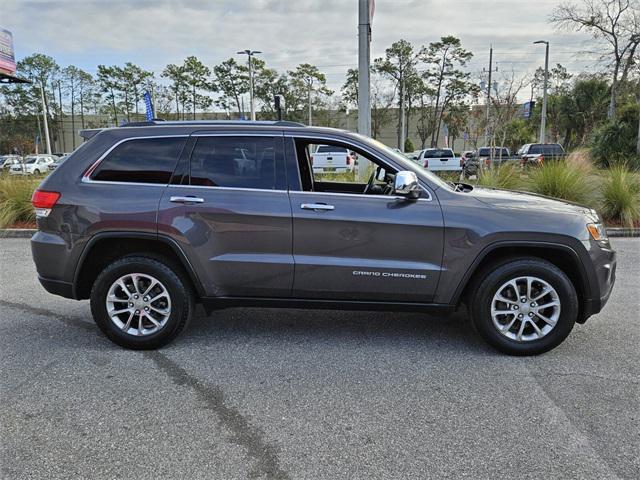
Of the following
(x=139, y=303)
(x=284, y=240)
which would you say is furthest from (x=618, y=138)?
(x=139, y=303)

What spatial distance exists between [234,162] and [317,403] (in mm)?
1985

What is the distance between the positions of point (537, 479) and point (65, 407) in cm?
280

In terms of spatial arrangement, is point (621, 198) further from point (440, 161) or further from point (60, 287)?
point (440, 161)

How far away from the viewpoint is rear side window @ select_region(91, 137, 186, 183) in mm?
3957

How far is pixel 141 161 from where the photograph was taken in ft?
13.1

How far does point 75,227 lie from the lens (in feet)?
12.8

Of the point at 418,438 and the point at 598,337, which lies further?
the point at 598,337

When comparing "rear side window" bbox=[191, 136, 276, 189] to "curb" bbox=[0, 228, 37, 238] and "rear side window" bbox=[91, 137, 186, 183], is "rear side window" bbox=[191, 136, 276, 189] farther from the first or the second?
"curb" bbox=[0, 228, 37, 238]

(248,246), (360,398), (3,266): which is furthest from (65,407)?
(3,266)

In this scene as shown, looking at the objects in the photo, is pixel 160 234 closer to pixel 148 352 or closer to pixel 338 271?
pixel 148 352

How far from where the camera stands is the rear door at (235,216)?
381cm

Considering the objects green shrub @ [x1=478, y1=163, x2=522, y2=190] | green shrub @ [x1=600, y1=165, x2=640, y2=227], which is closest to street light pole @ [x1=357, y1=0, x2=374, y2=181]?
green shrub @ [x1=478, y1=163, x2=522, y2=190]

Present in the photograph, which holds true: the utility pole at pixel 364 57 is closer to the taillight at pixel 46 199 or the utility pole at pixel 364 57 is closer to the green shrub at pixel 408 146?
the taillight at pixel 46 199

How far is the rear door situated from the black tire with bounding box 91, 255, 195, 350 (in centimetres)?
19
